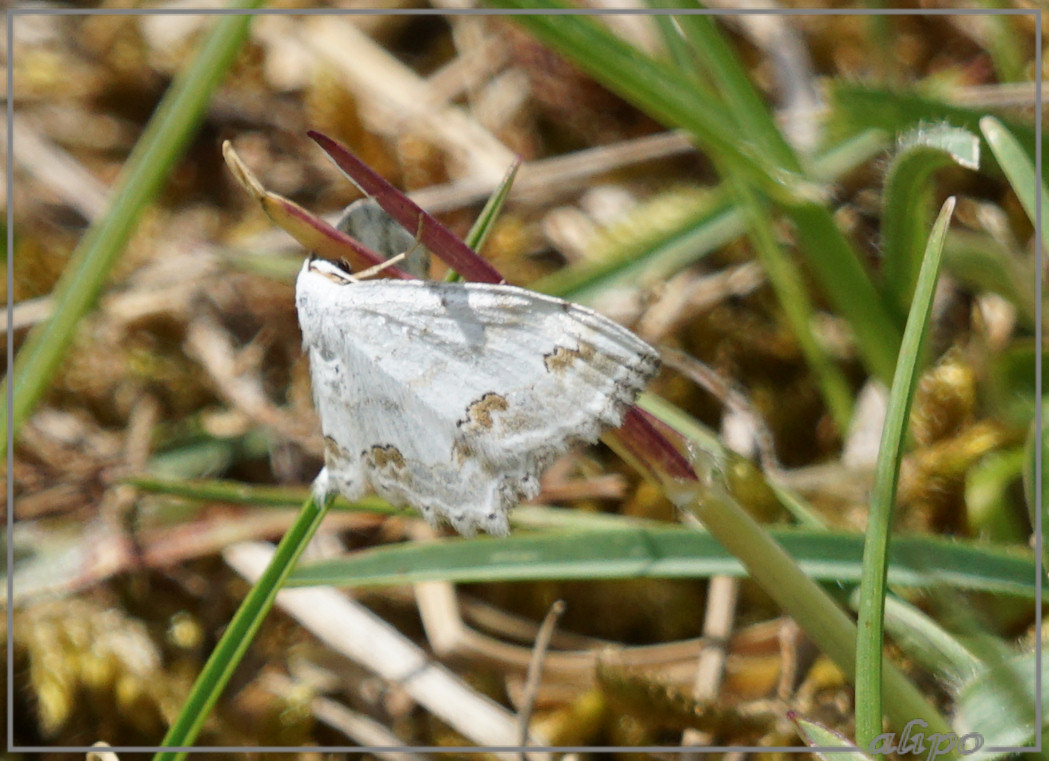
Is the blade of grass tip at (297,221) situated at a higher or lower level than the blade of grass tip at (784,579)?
higher

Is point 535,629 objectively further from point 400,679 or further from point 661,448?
point 661,448

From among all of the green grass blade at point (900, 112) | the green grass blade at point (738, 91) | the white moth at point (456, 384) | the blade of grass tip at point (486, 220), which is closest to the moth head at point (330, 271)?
the white moth at point (456, 384)

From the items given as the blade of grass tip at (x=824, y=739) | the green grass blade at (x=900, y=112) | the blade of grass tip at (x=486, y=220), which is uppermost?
the green grass blade at (x=900, y=112)

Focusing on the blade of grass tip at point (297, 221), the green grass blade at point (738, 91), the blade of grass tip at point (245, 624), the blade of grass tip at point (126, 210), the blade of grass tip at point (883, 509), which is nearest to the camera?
the blade of grass tip at point (297, 221)

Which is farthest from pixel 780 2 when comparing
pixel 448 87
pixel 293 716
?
pixel 293 716

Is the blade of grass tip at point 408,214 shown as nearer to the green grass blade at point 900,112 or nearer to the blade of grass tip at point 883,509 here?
the blade of grass tip at point 883,509

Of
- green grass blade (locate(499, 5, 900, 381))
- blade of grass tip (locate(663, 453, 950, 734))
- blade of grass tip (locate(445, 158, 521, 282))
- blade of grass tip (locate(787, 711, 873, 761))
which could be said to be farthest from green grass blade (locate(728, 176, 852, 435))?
blade of grass tip (locate(787, 711, 873, 761))

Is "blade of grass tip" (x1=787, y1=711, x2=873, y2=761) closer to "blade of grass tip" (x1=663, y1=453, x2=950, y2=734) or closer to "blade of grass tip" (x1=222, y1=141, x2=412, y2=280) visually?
"blade of grass tip" (x1=663, y1=453, x2=950, y2=734)
